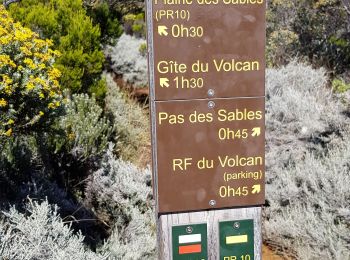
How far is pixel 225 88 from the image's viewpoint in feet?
8.55

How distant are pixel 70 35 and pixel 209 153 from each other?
16.3 feet

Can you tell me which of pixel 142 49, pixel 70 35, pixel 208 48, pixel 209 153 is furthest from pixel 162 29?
pixel 142 49

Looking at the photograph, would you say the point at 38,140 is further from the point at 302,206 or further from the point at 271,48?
the point at 271,48

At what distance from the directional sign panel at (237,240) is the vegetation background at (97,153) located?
4.12 feet

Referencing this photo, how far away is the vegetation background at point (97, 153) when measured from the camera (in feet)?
13.0

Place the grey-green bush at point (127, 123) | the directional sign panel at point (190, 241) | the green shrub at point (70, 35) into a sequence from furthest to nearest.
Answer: the grey-green bush at point (127, 123) → the green shrub at point (70, 35) → the directional sign panel at point (190, 241)

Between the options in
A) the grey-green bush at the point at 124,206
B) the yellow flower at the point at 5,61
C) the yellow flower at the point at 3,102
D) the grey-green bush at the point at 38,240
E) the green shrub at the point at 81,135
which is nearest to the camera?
the grey-green bush at the point at 38,240

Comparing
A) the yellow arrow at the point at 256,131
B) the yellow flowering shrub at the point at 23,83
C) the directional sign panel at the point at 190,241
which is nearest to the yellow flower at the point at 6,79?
the yellow flowering shrub at the point at 23,83

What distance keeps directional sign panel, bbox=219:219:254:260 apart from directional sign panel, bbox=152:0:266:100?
677 mm

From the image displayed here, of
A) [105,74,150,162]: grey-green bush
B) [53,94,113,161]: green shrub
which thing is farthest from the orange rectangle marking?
[105,74,150,162]: grey-green bush

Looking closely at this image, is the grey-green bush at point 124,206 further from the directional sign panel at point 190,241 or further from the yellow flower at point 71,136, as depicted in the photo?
the directional sign panel at point 190,241

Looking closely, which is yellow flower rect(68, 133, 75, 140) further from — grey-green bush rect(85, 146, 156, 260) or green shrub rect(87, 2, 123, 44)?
green shrub rect(87, 2, 123, 44)

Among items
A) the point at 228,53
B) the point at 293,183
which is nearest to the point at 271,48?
the point at 293,183

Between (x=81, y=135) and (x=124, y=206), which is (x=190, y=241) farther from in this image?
(x=81, y=135)
